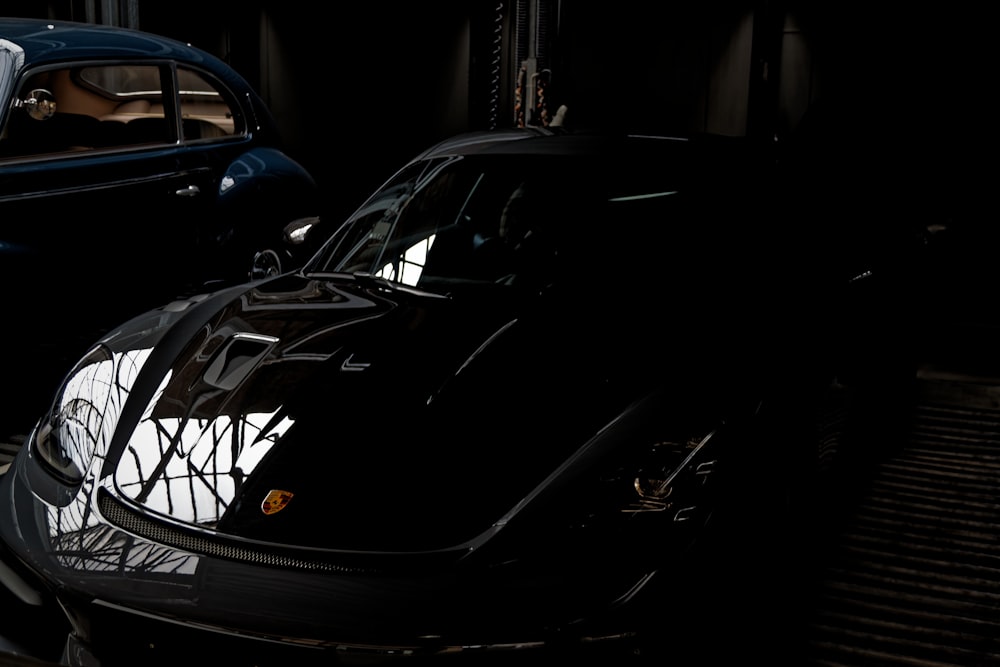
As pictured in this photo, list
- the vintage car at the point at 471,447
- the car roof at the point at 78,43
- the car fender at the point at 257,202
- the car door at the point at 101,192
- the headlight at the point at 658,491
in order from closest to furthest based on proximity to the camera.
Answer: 1. the vintage car at the point at 471,447
2. the headlight at the point at 658,491
3. the car door at the point at 101,192
4. the car roof at the point at 78,43
5. the car fender at the point at 257,202

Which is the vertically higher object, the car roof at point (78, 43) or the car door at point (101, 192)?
the car roof at point (78, 43)

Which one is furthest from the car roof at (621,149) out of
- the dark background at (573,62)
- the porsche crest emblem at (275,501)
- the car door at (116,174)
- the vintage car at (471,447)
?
the dark background at (573,62)

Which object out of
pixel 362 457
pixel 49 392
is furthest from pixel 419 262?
pixel 49 392

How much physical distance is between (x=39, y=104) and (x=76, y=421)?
2.54m

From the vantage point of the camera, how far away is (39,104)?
450 cm

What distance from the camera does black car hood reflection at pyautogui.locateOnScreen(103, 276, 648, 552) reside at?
6.70 feet

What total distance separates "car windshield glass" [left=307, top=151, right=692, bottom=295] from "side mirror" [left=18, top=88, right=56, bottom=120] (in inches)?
73.1

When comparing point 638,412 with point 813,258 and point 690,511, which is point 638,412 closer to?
point 690,511

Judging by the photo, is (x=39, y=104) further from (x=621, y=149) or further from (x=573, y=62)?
(x=573, y=62)

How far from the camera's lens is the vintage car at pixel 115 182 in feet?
14.7

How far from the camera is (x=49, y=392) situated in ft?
15.4

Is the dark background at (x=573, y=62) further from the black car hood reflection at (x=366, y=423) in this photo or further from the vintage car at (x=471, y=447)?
the black car hood reflection at (x=366, y=423)

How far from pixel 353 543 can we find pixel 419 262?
1.34m

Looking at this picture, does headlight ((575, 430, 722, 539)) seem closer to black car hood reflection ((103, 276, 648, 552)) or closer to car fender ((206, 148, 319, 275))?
black car hood reflection ((103, 276, 648, 552))
